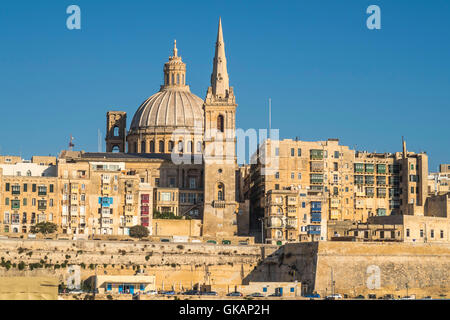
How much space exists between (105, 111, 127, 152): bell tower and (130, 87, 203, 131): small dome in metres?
1.16

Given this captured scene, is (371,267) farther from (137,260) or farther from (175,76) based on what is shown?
(175,76)

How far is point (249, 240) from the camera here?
80.6 m

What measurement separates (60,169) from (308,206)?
2036 centimetres

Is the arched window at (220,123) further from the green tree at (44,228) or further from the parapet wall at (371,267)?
the green tree at (44,228)

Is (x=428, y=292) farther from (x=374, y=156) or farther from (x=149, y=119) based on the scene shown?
(x=149, y=119)

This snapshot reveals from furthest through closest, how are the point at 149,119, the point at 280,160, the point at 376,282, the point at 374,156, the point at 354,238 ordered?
the point at 149,119
the point at 374,156
the point at 280,160
the point at 354,238
the point at 376,282

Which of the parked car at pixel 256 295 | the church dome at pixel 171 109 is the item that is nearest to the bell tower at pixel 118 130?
the church dome at pixel 171 109

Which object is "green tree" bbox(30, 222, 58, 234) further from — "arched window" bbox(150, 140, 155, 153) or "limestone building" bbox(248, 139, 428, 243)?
"arched window" bbox(150, 140, 155, 153)

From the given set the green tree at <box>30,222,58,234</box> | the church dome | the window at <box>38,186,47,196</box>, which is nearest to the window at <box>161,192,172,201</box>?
the window at <box>38,186,47,196</box>

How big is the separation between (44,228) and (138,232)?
23.5 feet

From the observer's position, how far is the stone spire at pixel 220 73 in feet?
292

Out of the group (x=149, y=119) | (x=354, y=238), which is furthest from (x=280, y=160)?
(x=149, y=119)

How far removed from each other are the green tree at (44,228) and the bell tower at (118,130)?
28049mm

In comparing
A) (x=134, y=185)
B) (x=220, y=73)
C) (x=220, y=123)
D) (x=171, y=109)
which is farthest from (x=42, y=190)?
(x=171, y=109)
